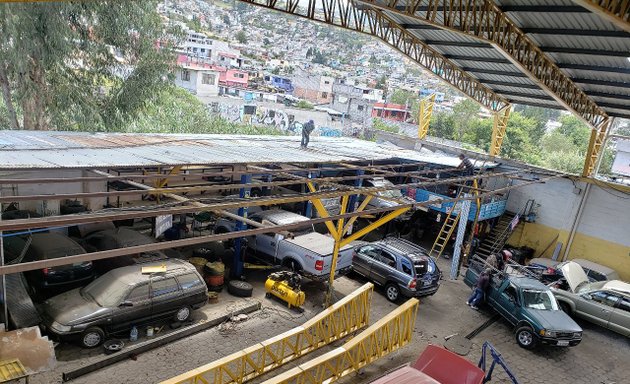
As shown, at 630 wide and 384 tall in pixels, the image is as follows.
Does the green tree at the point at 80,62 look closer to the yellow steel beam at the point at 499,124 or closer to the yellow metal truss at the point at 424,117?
the yellow metal truss at the point at 424,117

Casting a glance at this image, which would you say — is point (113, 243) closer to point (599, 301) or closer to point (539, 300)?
point (539, 300)

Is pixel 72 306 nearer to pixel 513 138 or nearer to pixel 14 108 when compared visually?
pixel 14 108

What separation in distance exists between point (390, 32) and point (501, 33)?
16.6 feet

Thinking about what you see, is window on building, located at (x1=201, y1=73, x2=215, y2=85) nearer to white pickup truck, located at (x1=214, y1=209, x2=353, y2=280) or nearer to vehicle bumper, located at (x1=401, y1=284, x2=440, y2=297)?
white pickup truck, located at (x1=214, y1=209, x2=353, y2=280)

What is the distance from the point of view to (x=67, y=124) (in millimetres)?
19344

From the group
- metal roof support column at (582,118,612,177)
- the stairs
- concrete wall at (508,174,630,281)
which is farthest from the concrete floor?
metal roof support column at (582,118,612,177)

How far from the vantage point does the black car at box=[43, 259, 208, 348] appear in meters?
7.90

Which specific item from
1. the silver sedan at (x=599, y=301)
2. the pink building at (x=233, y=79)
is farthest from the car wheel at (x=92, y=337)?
the pink building at (x=233, y=79)

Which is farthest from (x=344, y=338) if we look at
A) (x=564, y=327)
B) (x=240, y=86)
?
(x=240, y=86)

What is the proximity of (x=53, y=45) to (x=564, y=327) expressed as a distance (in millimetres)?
19809

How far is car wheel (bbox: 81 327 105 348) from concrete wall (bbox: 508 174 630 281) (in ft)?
55.0

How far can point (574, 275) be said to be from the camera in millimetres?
13375

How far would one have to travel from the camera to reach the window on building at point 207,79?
174 feet

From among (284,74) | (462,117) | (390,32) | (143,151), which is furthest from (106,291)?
(284,74)
